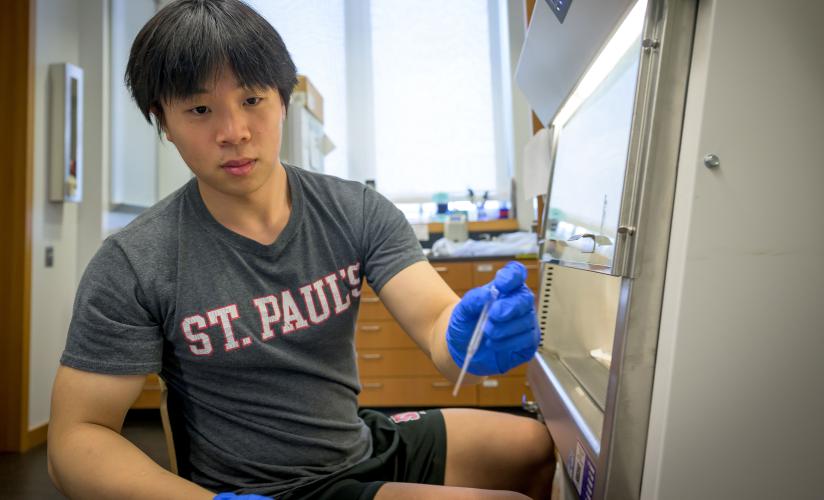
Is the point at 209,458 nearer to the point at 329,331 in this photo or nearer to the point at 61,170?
the point at 329,331

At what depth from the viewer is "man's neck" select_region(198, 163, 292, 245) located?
0.92 metres

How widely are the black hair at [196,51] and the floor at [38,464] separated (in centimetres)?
192

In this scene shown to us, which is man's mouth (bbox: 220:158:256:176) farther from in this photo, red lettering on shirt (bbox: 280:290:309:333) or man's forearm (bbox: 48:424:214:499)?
man's forearm (bbox: 48:424:214:499)

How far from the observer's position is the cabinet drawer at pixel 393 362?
2998 millimetres

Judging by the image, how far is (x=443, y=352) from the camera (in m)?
0.81

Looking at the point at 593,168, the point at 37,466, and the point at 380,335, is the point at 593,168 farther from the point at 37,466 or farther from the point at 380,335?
the point at 37,466

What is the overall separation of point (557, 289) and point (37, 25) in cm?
277

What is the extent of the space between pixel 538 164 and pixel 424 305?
77 cm

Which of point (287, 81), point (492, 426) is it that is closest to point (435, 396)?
point (492, 426)

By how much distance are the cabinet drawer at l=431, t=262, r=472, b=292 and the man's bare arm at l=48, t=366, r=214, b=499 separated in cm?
223

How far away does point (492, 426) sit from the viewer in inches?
39.4

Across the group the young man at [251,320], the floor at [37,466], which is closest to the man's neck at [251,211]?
the young man at [251,320]

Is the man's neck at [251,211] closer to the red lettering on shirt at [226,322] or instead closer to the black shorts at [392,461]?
the red lettering on shirt at [226,322]

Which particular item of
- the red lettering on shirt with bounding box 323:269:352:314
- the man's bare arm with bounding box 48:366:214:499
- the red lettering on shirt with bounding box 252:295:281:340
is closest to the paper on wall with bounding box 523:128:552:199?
the red lettering on shirt with bounding box 323:269:352:314
